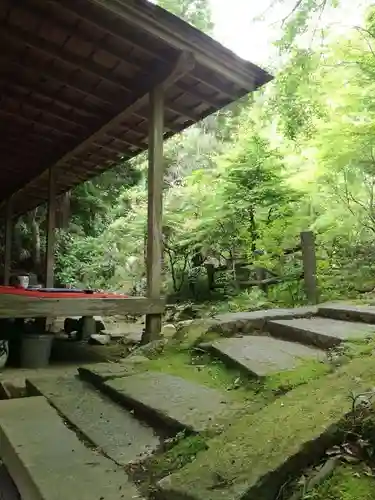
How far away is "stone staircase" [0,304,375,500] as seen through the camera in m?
1.55

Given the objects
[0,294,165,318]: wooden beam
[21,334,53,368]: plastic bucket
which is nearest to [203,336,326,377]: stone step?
[0,294,165,318]: wooden beam

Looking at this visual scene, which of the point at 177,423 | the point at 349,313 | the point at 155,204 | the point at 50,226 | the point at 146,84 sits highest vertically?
the point at 146,84

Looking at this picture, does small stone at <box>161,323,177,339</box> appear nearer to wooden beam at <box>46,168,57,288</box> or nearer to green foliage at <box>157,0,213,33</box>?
wooden beam at <box>46,168,57,288</box>

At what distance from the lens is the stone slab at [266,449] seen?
144cm

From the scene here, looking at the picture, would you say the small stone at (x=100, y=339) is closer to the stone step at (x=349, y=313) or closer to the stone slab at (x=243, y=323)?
the stone slab at (x=243, y=323)

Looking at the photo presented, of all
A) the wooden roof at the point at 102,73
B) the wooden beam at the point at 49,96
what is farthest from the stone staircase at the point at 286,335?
the wooden beam at the point at 49,96

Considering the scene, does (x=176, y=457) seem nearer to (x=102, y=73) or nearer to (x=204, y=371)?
(x=204, y=371)

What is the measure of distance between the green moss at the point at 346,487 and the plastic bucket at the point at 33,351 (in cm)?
428

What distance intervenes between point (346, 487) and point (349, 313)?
2604 millimetres

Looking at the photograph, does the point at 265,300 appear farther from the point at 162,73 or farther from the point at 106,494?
the point at 106,494

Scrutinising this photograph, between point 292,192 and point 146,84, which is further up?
point 146,84

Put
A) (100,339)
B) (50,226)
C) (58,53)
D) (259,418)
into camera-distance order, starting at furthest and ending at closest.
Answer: (50,226) → (100,339) → (58,53) → (259,418)

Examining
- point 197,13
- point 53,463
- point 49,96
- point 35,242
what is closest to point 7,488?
point 53,463

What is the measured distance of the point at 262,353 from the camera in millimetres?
2914
